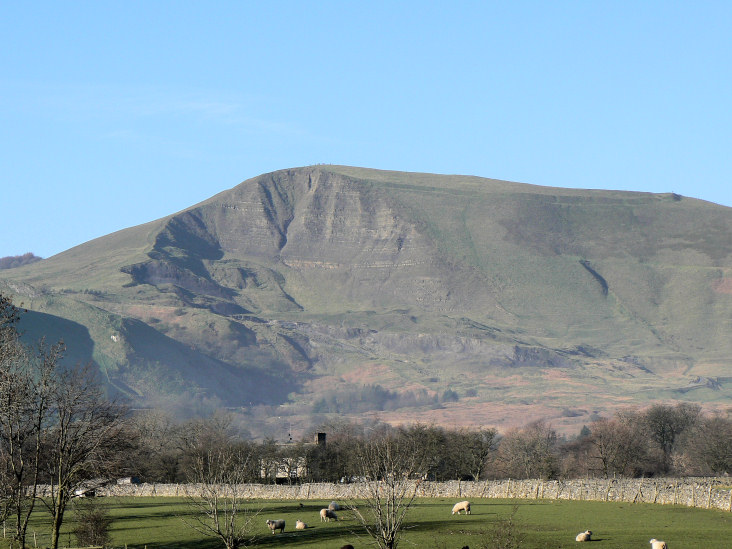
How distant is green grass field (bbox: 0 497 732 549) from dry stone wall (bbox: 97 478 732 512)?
6.78ft

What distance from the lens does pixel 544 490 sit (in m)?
98.9

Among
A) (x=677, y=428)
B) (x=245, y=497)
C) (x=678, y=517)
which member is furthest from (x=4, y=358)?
(x=677, y=428)

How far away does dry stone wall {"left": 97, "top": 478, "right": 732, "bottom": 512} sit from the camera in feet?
261

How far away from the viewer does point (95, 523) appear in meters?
61.5

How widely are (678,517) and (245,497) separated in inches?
2295

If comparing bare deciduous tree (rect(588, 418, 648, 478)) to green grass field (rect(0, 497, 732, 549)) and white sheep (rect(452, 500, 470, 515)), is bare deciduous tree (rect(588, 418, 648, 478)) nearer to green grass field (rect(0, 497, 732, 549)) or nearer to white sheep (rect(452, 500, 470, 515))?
green grass field (rect(0, 497, 732, 549))

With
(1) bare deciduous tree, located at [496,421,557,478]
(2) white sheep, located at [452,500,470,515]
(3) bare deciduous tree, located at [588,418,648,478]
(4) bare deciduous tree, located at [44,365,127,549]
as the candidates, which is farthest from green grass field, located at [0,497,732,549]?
(3) bare deciduous tree, located at [588,418,648,478]

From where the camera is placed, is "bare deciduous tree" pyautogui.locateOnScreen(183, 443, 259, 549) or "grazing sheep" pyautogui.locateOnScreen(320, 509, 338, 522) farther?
"grazing sheep" pyautogui.locateOnScreen(320, 509, 338, 522)

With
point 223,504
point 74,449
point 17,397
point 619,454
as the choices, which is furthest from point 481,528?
point 619,454

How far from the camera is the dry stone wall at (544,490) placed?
7961 cm

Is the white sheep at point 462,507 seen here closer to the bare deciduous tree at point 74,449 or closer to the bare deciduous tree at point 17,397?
the bare deciduous tree at point 74,449

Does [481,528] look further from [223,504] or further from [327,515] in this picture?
[223,504]

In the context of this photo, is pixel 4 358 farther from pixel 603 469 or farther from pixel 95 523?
pixel 603 469

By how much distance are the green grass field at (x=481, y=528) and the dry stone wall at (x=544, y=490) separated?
2065 mm
